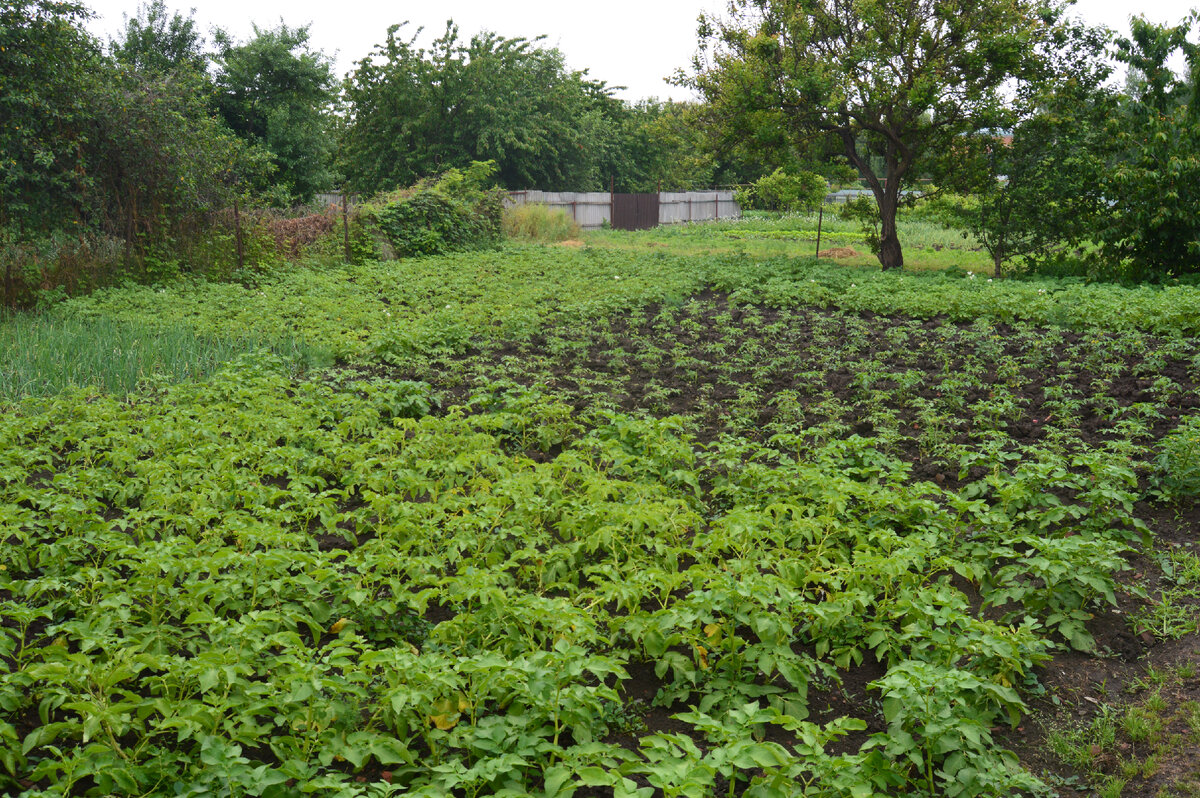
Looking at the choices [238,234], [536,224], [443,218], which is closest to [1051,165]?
[443,218]

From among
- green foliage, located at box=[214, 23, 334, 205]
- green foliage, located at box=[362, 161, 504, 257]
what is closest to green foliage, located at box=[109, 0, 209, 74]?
green foliage, located at box=[214, 23, 334, 205]

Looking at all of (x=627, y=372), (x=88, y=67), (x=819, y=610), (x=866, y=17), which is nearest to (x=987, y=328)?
(x=627, y=372)

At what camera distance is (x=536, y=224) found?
23.8m

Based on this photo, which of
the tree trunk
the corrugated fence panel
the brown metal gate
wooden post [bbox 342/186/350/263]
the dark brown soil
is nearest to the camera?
the dark brown soil

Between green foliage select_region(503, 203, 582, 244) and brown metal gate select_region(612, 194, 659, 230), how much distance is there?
318 inches

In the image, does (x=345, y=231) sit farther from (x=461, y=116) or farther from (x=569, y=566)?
(x=461, y=116)

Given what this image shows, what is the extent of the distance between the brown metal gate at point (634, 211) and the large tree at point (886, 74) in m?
15.8

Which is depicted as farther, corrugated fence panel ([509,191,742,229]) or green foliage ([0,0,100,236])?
corrugated fence panel ([509,191,742,229])

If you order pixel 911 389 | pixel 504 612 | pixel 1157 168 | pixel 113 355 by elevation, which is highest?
pixel 1157 168

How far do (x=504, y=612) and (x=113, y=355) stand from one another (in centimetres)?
594

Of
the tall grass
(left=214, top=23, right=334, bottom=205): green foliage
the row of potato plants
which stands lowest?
the row of potato plants

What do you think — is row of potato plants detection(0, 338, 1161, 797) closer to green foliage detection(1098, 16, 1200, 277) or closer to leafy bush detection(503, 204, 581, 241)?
green foliage detection(1098, 16, 1200, 277)

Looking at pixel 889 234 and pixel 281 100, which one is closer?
pixel 889 234

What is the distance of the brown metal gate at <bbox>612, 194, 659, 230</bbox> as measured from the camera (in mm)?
33294
